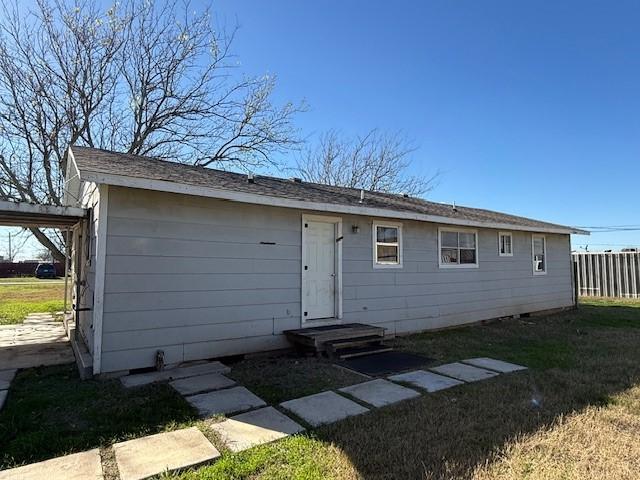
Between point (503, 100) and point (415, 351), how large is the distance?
28.8 feet

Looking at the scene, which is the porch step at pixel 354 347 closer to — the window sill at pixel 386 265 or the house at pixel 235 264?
the house at pixel 235 264

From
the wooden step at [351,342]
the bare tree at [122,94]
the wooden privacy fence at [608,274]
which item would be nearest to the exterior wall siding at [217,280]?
the wooden step at [351,342]

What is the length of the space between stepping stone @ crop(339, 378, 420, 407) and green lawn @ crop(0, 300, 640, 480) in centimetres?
20

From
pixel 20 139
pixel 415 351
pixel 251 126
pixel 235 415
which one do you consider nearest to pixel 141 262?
pixel 235 415

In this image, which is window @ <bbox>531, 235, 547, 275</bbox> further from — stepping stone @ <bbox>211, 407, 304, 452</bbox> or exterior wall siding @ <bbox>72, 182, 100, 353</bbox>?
exterior wall siding @ <bbox>72, 182, 100, 353</bbox>

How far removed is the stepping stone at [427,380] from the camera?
4457mm

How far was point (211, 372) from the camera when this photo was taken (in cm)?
507

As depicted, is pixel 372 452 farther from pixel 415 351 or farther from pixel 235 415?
pixel 415 351

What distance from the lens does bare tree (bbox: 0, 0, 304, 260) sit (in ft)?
36.7

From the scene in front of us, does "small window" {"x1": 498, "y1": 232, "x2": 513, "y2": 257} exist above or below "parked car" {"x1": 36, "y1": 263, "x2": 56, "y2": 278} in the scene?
above

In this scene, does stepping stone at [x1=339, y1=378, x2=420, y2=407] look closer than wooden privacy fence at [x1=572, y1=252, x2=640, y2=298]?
Yes

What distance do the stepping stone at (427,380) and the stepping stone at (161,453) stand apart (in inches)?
99.6

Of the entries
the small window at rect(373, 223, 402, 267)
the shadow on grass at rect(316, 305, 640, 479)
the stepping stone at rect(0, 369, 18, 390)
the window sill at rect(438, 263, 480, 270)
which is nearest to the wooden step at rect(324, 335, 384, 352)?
the shadow on grass at rect(316, 305, 640, 479)

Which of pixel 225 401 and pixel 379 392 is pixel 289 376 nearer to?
pixel 225 401
